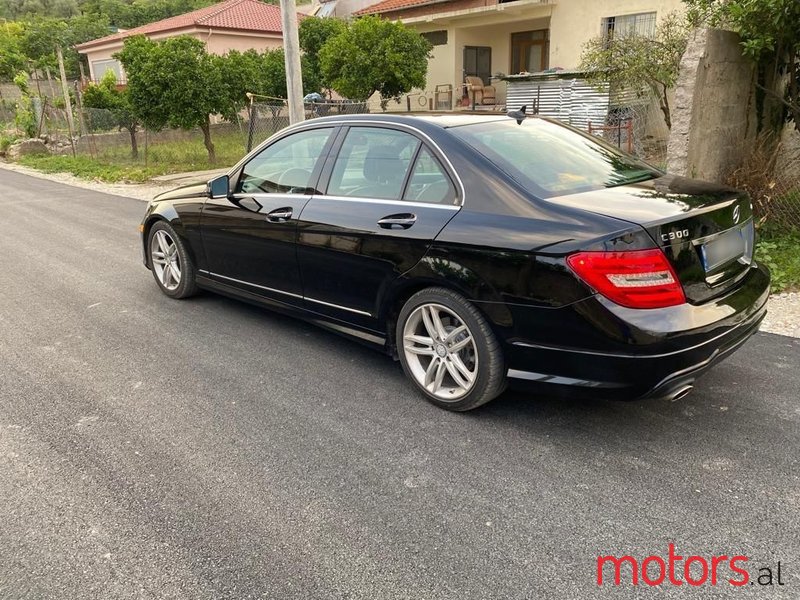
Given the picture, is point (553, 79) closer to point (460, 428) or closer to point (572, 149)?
point (572, 149)

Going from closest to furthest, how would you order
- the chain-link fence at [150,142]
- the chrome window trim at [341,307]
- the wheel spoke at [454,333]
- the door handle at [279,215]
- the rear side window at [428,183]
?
the wheel spoke at [454,333] < the rear side window at [428,183] < the chrome window trim at [341,307] < the door handle at [279,215] < the chain-link fence at [150,142]

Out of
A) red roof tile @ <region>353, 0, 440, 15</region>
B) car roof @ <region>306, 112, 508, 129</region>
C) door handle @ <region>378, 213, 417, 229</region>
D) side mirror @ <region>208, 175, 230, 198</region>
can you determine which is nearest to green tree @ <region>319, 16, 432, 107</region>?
red roof tile @ <region>353, 0, 440, 15</region>

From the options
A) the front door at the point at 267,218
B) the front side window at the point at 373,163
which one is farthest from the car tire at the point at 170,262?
the front side window at the point at 373,163

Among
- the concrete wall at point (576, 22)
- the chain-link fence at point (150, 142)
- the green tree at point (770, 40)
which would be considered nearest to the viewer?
the green tree at point (770, 40)

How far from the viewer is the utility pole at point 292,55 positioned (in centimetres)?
988

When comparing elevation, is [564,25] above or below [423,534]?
above

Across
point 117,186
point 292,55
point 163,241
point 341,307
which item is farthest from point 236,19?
point 341,307

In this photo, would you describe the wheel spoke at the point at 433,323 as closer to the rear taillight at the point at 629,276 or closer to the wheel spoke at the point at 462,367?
the wheel spoke at the point at 462,367

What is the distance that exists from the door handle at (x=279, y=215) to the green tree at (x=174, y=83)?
1278 cm

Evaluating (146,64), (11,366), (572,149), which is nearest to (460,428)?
(572,149)

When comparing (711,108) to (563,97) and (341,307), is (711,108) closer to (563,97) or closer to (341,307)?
(341,307)

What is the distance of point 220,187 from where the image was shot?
196 inches

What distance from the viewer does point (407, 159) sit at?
3.85m

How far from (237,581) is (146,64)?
15.9m
